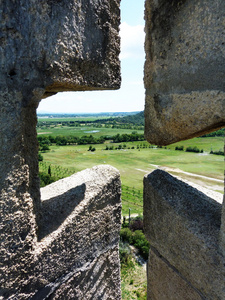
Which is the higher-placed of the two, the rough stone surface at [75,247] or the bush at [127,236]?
the rough stone surface at [75,247]

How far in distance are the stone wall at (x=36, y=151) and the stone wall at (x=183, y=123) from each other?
1.37 feet

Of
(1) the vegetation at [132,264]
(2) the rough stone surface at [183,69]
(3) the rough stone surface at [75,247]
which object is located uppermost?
(2) the rough stone surface at [183,69]

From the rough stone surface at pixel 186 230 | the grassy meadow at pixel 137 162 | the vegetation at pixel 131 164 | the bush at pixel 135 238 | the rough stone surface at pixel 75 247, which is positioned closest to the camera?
the rough stone surface at pixel 75 247

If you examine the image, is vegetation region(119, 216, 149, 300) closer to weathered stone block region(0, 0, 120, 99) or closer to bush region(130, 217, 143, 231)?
bush region(130, 217, 143, 231)

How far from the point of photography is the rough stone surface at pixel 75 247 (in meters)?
1.87

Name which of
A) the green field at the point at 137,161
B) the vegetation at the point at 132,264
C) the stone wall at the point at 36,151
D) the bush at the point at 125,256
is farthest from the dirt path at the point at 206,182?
the bush at the point at 125,256

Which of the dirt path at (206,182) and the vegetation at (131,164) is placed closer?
the dirt path at (206,182)

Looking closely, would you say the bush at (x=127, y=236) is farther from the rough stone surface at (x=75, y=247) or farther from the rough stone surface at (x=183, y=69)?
the rough stone surface at (x=183, y=69)

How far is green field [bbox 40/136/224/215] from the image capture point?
3956 centimetres

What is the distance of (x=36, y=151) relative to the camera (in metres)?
1.96

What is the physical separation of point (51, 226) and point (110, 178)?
33.0 inches

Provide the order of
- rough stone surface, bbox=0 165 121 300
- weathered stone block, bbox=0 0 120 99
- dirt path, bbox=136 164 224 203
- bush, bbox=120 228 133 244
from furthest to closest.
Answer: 1. bush, bbox=120 228 133 244
2. dirt path, bbox=136 164 224 203
3. rough stone surface, bbox=0 165 121 300
4. weathered stone block, bbox=0 0 120 99

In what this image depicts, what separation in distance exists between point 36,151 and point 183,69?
1.32 metres

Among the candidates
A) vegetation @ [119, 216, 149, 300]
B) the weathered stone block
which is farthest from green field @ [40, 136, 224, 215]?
the weathered stone block
